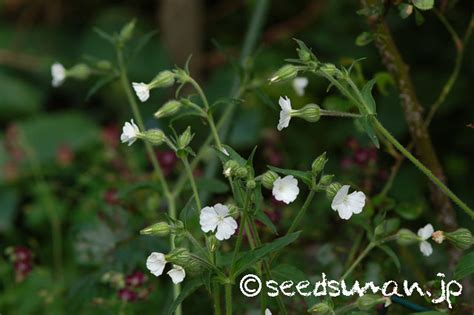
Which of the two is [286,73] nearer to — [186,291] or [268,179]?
[268,179]

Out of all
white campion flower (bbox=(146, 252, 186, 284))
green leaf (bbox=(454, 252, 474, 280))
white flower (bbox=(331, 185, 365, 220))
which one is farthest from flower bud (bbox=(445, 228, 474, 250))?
white campion flower (bbox=(146, 252, 186, 284))

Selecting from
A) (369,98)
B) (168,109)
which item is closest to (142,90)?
(168,109)

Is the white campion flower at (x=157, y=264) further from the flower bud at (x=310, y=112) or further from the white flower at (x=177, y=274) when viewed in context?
the flower bud at (x=310, y=112)

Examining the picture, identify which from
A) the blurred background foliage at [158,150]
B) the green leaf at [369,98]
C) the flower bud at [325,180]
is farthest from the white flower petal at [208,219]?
the blurred background foliage at [158,150]

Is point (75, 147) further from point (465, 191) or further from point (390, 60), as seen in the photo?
point (390, 60)

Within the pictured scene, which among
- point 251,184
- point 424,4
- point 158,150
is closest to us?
point 251,184

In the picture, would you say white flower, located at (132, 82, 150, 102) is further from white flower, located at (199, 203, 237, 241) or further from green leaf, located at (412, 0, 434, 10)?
green leaf, located at (412, 0, 434, 10)
